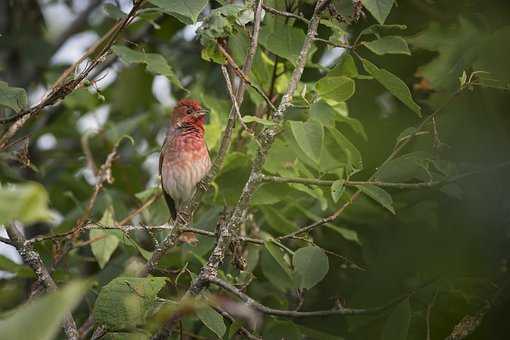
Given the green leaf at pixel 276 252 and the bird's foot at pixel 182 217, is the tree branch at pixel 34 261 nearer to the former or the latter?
the bird's foot at pixel 182 217

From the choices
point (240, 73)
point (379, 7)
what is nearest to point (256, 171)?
point (240, 73)

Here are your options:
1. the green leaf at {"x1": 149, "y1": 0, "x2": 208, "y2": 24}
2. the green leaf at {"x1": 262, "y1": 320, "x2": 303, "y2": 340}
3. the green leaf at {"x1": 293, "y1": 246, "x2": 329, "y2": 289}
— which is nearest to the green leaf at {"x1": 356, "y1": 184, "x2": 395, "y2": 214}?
the green leaf at {"x1": 293, "y1": 246, "x2": 329, "y2": 289}

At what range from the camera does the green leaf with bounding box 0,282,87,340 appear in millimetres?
1991

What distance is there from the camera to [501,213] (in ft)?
13.4

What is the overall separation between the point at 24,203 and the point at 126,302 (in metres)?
1.72

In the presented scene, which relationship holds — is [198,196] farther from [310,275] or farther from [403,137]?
[403,137]

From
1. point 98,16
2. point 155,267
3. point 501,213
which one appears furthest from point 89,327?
point 98,16

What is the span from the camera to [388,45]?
416 centimetres

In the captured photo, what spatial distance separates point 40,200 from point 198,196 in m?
2.32

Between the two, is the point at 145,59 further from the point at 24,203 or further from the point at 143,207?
the point at 24,203

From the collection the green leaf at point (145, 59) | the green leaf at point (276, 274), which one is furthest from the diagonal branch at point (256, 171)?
the green leaf at point (276, 274)

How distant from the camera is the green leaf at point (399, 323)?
4.02 metres

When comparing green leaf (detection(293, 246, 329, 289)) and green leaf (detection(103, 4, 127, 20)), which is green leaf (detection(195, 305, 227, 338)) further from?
green leaf (detection(103, 4, 127, 20))

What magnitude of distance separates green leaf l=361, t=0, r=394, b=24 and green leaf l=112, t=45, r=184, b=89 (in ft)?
4.18
